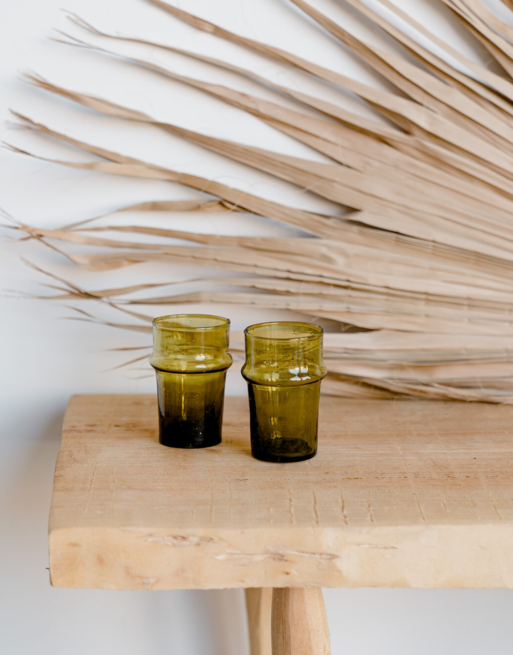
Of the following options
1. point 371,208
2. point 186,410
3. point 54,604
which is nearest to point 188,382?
point 186,410

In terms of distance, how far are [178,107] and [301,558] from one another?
1.71ft

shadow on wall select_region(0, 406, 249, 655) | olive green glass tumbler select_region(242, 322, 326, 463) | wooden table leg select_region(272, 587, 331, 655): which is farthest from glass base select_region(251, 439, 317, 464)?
shadow on wall select_region(0, 406, 249, 655)

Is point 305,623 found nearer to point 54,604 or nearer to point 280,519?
point 280,519

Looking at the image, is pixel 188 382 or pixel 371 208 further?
pixel 371 208

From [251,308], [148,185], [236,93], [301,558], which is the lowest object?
[301,558]

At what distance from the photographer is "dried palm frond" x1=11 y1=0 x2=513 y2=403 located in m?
0.70

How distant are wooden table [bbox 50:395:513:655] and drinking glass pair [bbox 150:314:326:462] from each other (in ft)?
0.06

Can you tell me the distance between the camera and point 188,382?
60 cm

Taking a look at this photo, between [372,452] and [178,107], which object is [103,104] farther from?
[372,452]

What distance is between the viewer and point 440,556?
0.46 meters

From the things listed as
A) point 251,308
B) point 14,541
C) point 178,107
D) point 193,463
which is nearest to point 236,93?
point 178,107

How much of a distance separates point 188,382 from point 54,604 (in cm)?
44

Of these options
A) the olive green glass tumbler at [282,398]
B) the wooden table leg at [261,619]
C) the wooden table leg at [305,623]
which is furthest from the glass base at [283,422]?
the wooden table leg at [261,619]

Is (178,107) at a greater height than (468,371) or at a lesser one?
greater
